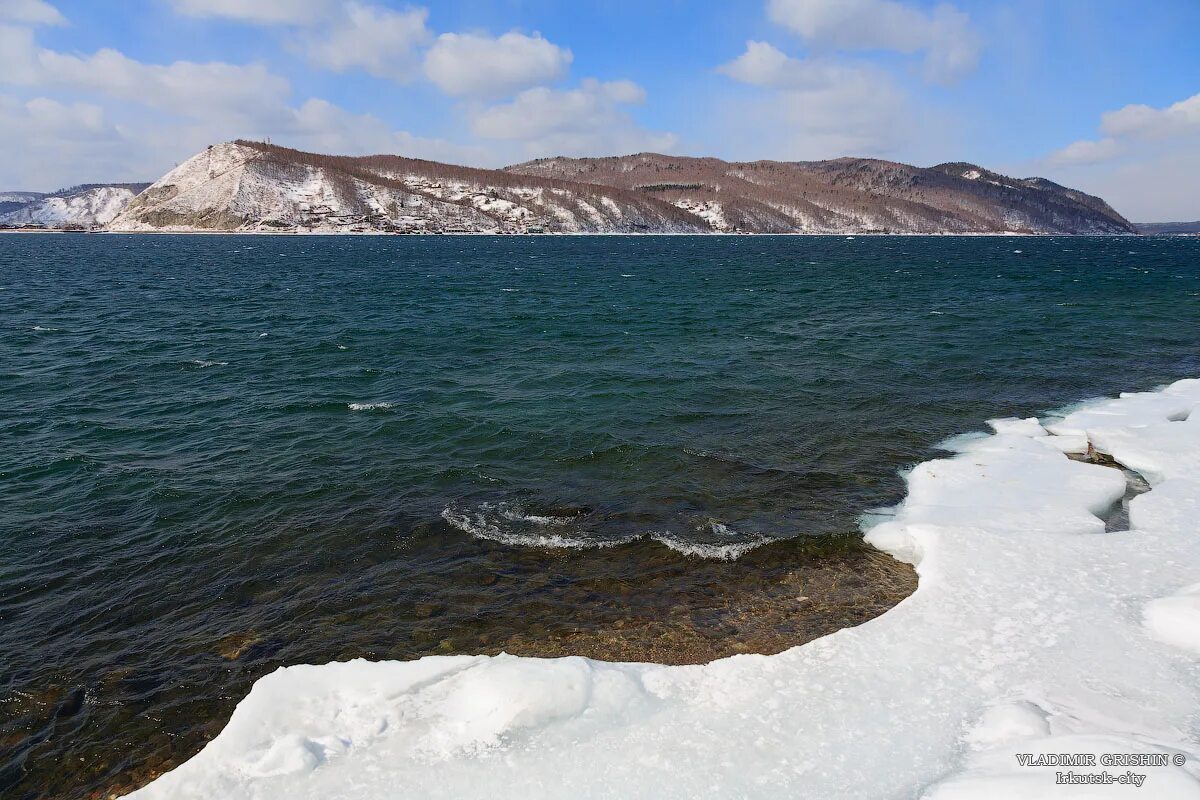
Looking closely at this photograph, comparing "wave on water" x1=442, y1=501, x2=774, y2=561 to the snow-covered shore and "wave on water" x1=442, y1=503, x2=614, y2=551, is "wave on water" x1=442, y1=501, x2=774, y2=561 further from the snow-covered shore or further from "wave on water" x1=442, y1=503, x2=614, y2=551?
the snow-covered shore

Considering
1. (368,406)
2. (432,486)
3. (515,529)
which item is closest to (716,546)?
(515,529)

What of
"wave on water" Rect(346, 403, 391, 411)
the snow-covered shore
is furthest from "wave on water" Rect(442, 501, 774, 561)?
"wave on water" Rect(346, 403, 391, 411)

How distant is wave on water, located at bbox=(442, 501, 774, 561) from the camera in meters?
12.8

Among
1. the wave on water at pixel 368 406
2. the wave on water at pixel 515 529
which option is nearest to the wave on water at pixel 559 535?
the wave on water at pixel 515 529

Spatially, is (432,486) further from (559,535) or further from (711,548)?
(711,548)

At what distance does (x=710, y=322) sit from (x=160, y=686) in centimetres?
3641

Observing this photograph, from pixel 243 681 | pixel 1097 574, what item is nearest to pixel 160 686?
pixel 243 681

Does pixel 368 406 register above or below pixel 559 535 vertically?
above

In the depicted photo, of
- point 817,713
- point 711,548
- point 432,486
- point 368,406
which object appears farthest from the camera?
point 368,406

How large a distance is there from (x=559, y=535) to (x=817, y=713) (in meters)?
7.03

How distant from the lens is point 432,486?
52.9 ft

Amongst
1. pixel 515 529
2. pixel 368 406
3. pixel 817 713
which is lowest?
pixel 515 529

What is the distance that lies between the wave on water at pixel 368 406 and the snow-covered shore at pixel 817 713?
1475cm

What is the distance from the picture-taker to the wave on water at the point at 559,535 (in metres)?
12.8
